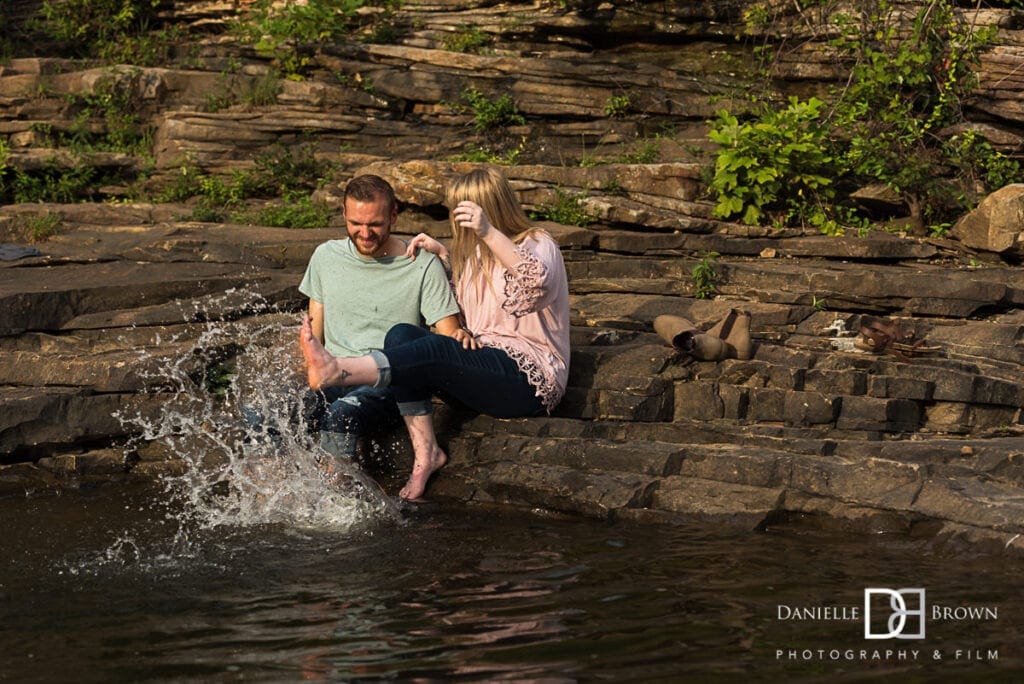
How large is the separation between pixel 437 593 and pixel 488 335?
1991mm

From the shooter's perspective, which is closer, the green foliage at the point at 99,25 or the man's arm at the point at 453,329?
the man's arm at the point at 453,329

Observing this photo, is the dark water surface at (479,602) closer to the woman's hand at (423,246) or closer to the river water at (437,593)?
the river water at (437,593)

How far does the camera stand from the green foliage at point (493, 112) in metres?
12.4

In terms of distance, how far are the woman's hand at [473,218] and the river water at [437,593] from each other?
1.48m

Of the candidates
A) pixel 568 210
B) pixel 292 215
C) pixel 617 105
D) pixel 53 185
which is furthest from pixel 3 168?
pixel 617 105

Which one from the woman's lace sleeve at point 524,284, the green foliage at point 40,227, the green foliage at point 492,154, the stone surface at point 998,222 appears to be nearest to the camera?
the woman's lace sleeve at point 524,284

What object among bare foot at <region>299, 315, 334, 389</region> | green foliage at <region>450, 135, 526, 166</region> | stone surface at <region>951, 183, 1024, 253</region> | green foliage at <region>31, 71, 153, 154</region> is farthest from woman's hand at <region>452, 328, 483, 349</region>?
green foliage at <region>31, 71, 153, 154</region>

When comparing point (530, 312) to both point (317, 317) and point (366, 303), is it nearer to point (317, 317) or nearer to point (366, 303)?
point (366, 303)

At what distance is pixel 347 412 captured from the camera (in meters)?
6.76

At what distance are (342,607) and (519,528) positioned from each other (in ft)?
4.63

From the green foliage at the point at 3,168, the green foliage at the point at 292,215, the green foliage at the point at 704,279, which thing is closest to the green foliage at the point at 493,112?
the green foliage at the point at 292,215

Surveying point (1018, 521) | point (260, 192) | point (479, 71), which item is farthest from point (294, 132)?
point (1018, 521)

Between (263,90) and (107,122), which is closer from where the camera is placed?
(263,90)

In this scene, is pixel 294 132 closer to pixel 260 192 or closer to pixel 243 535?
pixel 260 192
